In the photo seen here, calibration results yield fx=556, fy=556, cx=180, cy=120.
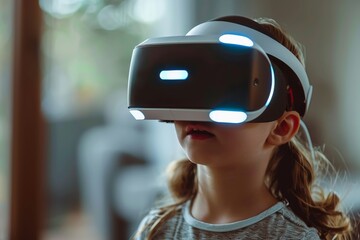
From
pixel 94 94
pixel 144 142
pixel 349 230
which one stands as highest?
pixel 349 230

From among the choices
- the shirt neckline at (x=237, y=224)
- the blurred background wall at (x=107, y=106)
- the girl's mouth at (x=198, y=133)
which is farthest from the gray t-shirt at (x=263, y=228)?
the blurred background wall at (x=107, y=106)

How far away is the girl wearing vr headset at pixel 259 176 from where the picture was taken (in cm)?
64

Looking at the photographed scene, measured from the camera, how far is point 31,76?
1.94 metres

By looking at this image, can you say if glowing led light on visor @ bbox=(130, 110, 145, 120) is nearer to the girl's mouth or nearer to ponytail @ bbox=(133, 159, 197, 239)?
the girl's mouth

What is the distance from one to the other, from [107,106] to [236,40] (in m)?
2.25

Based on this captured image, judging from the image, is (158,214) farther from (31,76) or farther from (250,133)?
(31,76)

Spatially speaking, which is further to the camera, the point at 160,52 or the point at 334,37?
the point at 334,37

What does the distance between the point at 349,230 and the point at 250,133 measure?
225 mm

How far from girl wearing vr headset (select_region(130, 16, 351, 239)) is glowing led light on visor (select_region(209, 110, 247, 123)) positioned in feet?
0.08

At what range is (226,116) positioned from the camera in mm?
591

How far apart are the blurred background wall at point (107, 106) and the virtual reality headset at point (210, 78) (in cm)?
69

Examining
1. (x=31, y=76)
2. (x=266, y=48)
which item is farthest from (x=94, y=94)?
(x=266, y=48)

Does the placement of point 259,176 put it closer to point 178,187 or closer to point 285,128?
point 285,128

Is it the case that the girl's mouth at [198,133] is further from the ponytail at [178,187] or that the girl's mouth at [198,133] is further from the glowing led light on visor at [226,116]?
the ponytail at [178,187]
